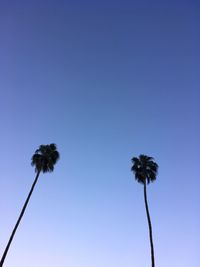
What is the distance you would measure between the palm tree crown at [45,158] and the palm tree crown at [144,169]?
471 inches

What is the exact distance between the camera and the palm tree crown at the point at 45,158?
37.5 meters

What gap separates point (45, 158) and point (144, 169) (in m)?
14.8

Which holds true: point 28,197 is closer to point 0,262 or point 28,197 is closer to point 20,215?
point 20,215

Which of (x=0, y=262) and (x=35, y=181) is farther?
(x=35, y=181)

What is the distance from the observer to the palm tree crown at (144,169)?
37.0 m

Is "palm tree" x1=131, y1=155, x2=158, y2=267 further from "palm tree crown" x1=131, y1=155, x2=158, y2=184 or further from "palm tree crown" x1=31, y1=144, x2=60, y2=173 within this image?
"palm tree crown" x1=31, y1=144, x2=60, y2=173

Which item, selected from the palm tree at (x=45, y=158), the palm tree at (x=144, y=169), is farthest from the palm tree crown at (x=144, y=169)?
the palm tree at (x=45, y=158)

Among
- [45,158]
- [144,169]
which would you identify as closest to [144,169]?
[144,169]

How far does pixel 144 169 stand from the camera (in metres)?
37.6

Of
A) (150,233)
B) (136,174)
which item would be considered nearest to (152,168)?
(136,174)

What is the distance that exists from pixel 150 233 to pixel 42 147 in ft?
64.9

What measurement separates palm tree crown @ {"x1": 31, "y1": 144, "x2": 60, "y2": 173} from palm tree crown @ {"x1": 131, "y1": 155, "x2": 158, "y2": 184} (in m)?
12.0

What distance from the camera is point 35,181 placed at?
35.3 metres

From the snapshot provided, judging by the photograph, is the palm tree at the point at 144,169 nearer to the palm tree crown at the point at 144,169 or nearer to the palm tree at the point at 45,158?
the palm tree crown at the point at 144,169
